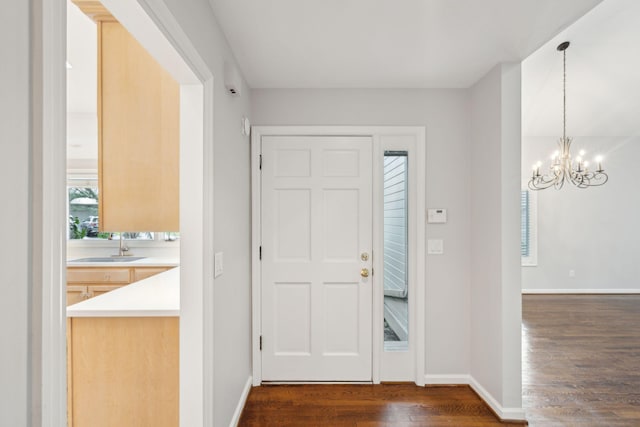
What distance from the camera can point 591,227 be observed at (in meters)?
5.62

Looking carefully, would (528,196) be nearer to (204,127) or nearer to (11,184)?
(204,127)

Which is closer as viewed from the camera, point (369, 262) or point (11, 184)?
point (11, 184)

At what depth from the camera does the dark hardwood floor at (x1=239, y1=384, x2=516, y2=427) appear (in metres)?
2.25

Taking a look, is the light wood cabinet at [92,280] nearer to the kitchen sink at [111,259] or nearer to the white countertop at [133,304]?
the kitchen sink at [111,259]

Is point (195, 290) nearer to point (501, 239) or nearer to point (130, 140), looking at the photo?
point (130, 140)

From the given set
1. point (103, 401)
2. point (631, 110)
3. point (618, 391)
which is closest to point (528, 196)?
point (631, 110)

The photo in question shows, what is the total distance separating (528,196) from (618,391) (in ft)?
12.2

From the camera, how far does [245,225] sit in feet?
8.42

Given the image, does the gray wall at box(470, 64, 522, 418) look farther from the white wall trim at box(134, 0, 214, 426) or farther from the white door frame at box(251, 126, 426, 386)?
the white wall trim at box(134, 0, 214, 426)

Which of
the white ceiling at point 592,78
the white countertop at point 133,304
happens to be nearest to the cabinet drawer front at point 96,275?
the white countertop at point 133,304

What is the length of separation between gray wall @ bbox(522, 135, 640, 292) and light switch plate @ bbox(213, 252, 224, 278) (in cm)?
557

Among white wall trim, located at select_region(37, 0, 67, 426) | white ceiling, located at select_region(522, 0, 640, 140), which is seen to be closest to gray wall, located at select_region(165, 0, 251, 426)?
white wall trim, located at select_region(37, 0, 67, 426)

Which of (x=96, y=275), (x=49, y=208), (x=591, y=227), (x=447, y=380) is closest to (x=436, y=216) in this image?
(x=447, y=380)

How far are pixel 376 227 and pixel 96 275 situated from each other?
2938mm
